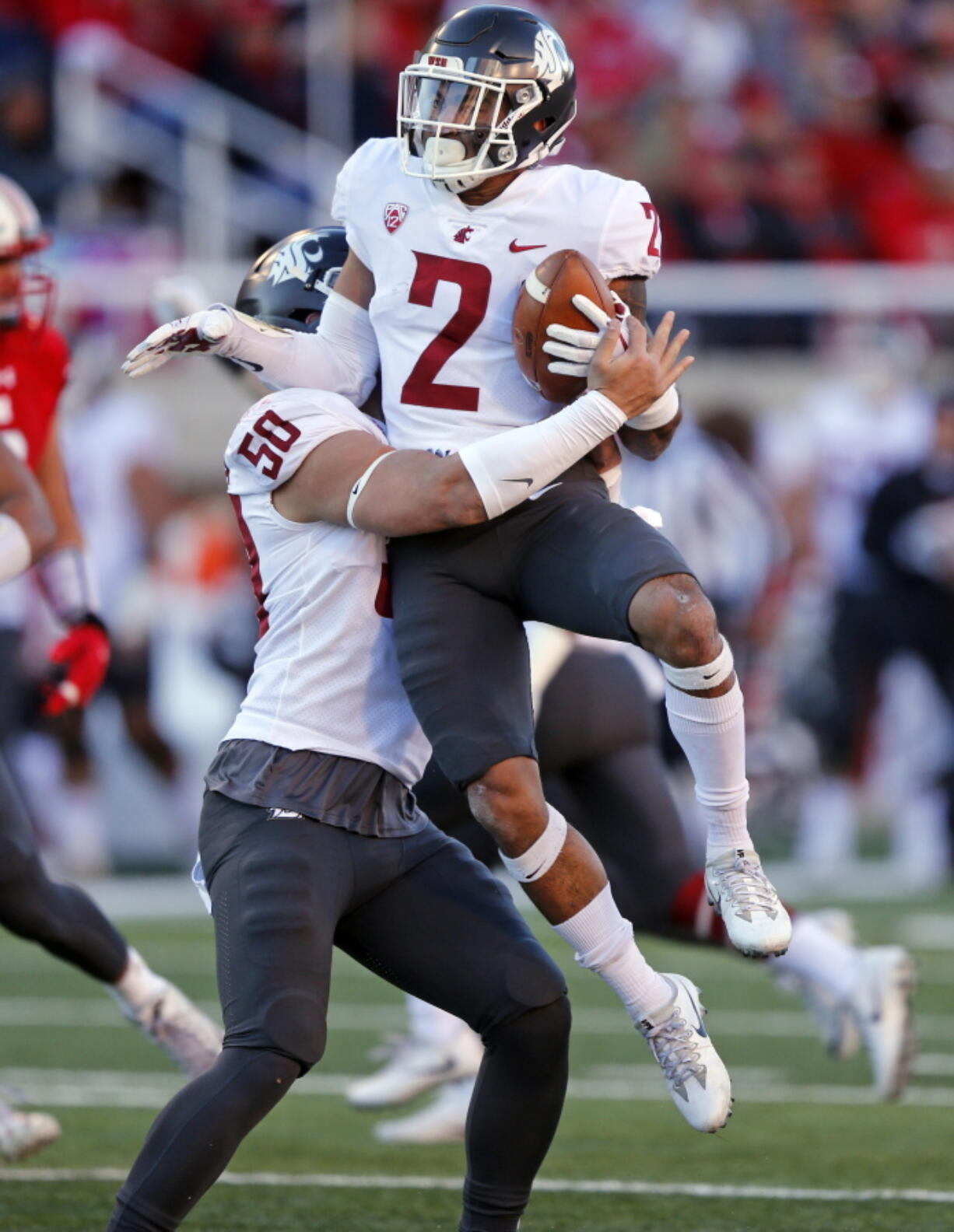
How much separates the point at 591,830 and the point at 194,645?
5694mm

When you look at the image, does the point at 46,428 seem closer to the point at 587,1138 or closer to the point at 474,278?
the point at 474,278

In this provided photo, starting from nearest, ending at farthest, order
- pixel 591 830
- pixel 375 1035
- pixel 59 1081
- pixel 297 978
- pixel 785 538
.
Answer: pixel 297 978 < pixel 591 830 < pixel 59 1081 < pixel 375 1035 < pixel 785 538

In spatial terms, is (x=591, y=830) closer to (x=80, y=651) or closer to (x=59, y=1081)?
(x=80, y=651)

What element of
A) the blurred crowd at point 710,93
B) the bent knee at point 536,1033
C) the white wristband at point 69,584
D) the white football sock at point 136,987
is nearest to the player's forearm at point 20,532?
the white wristband at point 69,584

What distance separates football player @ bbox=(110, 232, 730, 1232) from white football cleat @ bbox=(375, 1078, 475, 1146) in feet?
5.29

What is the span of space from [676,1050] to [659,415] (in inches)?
40.6

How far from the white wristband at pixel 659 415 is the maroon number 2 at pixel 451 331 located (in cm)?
28

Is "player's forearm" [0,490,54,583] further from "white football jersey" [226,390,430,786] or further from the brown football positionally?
the brown football

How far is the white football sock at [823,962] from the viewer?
190 inches

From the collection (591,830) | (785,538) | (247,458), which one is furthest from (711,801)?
(785,538)

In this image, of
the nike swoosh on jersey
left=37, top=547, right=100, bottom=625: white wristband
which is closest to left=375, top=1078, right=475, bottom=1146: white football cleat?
left=37, top=547, right=100, bottom=625: white wristband

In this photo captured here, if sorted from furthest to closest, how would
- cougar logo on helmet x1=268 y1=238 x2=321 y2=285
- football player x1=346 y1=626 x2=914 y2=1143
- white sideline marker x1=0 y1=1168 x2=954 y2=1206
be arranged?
football player x1=346 y1=626 x2=914 y2=1143 → white sideline marker x1=0 y1=1168 x2=954 y2=1206 → cougar logo on helmet x1=268 y1=238 x2=321 y2=285

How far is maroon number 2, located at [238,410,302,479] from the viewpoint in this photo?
3.38 m

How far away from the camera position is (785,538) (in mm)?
9875
